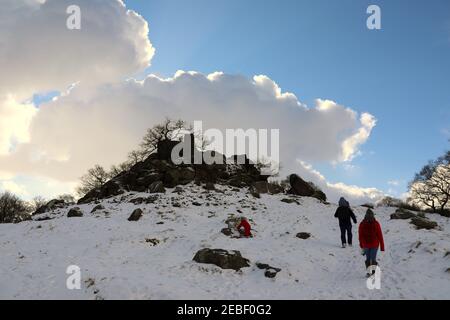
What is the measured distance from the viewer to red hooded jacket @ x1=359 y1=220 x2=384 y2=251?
516 inches

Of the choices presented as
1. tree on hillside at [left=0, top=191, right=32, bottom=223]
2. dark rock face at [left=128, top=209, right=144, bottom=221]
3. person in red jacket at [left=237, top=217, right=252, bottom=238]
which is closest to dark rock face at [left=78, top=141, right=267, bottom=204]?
dark rock face at [left=128, top=209, right=144, bottom=221]

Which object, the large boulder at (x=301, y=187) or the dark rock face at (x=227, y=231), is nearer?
the dark rock face at (x=227, y=231)

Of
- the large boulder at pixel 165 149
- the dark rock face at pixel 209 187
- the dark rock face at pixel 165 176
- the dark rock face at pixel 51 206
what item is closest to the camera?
the dark rock face at pixel 51 206

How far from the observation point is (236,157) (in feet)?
172

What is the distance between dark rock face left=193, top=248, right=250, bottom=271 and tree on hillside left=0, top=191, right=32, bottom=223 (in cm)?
6613

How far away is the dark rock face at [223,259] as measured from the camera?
15.7 meters

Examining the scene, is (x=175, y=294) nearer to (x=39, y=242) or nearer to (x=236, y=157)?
(x=39, y=242)

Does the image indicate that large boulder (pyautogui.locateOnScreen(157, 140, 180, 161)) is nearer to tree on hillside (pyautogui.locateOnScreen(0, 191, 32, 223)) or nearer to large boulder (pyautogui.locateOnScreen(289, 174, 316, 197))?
large boulder (pyautogui.locateOnScreen(289, 174, 316, 197))

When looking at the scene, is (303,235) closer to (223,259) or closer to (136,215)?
(223,259)

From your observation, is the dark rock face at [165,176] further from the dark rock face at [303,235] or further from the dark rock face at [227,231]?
the dark rock face at [303,235]

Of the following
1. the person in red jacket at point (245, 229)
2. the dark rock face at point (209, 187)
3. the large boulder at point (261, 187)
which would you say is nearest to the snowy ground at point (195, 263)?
the person in red jacket at point (245, 229)

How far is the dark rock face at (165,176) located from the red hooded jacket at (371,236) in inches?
1021
